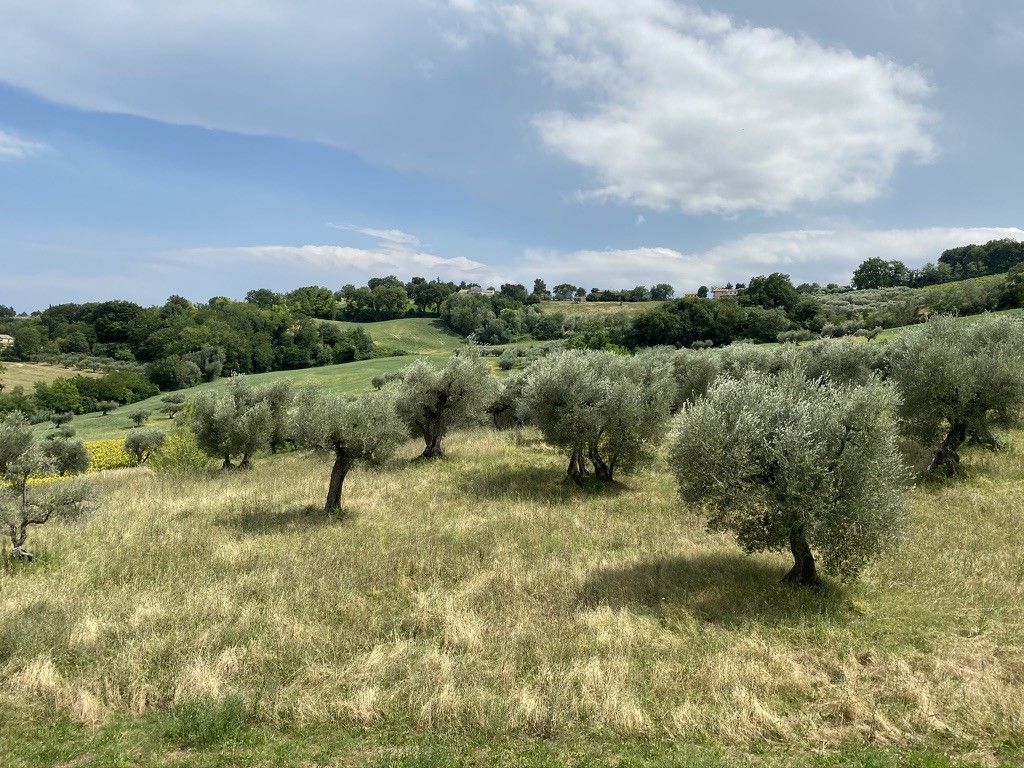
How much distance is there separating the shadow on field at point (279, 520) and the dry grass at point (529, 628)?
0.22m

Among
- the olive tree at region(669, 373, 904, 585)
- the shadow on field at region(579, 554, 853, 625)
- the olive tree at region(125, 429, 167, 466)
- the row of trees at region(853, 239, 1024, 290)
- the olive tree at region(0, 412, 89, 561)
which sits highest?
the row of trees at region(853, 239, 1024, 290)

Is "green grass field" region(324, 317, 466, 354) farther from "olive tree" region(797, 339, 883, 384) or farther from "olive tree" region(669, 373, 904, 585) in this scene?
"olive tree" region(669, 373, 904, 585)

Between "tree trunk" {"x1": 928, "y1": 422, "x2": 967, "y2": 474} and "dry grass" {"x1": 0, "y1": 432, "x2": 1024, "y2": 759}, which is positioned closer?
"dry grass" {"x1": 0, "y1": 432, "x2": 1024, "y2": 759}

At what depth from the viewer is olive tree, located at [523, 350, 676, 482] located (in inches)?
987

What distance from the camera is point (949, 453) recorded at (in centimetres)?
2373

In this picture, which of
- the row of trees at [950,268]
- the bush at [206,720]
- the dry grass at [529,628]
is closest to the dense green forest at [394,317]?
the row of trees at [950,268]

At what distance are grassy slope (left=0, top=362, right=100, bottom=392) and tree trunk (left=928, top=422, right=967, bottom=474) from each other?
126847 mm

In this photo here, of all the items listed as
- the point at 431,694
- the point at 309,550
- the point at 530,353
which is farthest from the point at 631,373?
the point at 530,353

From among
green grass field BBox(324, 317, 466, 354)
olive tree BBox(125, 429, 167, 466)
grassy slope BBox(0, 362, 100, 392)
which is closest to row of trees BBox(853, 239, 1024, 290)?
green grass field BBox(324, 317, 466, 354)

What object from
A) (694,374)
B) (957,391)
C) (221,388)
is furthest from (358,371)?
(957,391)

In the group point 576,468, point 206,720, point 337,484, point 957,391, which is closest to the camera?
point 206,720

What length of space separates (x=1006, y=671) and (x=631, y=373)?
20795 millimetres

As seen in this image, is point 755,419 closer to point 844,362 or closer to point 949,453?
point 949,453

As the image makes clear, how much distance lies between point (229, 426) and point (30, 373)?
10404 cm
